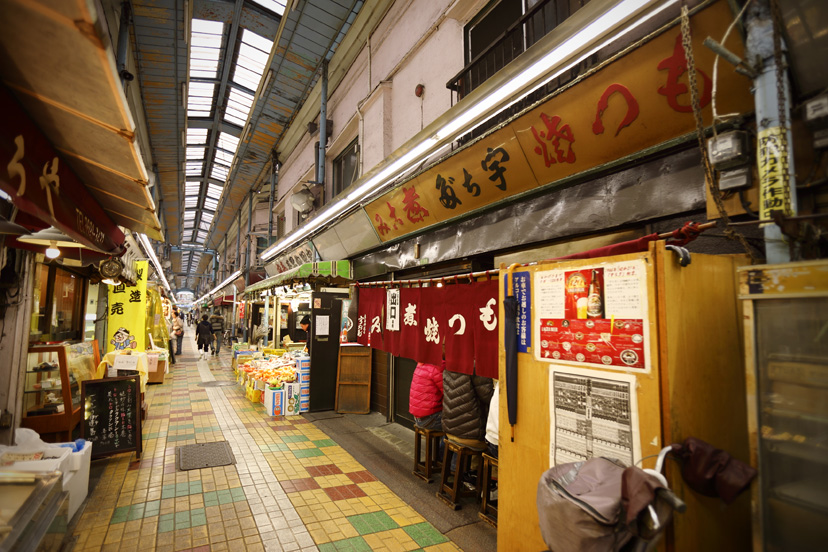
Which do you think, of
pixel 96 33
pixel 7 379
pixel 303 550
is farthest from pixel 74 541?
pixel 96 33

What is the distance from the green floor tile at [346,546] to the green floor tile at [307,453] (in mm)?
2910

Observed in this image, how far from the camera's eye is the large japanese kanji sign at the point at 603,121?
3.67m

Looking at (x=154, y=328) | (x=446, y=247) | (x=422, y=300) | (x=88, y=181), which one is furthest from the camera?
(x=154, y=328)

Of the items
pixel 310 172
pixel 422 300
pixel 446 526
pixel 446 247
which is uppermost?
pixel 310 172

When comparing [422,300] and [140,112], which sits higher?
[140,112]

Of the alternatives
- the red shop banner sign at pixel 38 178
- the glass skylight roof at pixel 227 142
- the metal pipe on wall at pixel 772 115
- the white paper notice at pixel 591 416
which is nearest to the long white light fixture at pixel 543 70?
the metal pipe on wall at pixel 772 115

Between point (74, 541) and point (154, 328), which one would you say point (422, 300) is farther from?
point (154, 328)

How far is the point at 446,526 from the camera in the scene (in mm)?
4941

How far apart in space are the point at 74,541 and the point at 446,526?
4.25 meters

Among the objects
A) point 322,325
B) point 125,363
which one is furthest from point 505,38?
point 125,363

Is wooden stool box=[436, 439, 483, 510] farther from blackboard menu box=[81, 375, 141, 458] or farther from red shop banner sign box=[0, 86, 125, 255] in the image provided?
blackboard menu box=[81, 375, 141, 458]

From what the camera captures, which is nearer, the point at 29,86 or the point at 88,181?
the point at 29,86

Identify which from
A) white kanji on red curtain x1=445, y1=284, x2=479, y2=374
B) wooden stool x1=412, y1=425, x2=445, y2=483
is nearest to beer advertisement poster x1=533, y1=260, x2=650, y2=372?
white kanji on red curtain x1=445, y1=284, x2=479, y2=374

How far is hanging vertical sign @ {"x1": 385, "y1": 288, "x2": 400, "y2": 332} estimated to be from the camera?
6.90 metres
